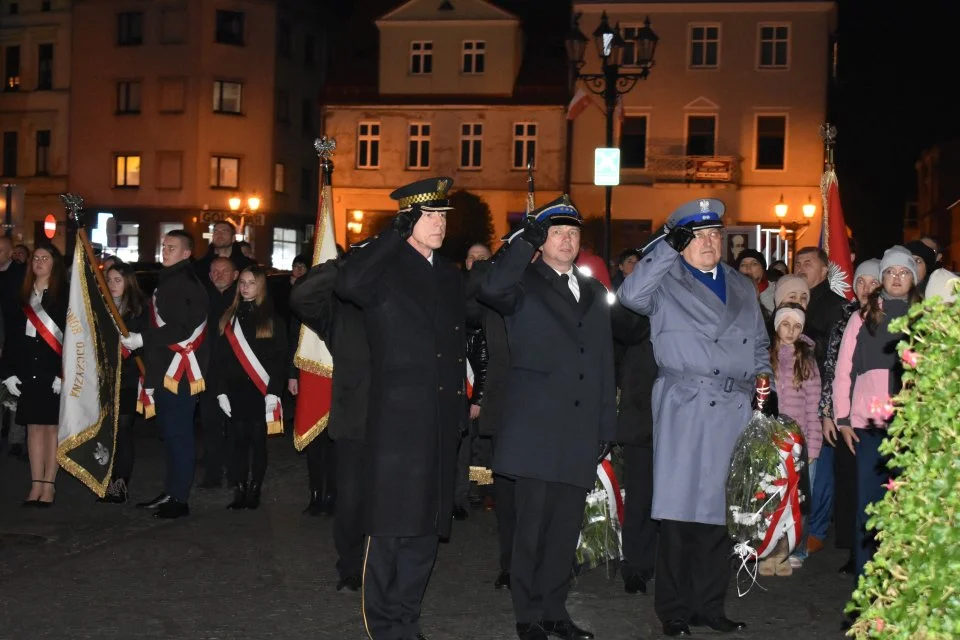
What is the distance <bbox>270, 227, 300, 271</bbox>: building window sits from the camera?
53.2m

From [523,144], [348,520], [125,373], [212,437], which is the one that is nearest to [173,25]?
[523,144]

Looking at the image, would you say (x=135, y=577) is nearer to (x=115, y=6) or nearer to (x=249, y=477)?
(x=249, y=477)

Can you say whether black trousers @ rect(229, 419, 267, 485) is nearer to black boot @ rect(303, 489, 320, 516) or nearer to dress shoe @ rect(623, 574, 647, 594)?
black boot @ rect(303, 489, 320, 516)

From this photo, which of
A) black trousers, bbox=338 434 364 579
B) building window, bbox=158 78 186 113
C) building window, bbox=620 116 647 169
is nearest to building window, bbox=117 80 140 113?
building window, bbox=158 78 186 113

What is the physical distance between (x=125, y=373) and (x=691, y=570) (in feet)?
20.0

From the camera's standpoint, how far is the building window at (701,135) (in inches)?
1801

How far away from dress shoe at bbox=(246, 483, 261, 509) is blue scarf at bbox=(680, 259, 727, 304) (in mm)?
5102

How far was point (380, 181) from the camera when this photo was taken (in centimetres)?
4866

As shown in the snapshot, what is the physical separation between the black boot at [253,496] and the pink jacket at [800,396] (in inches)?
174

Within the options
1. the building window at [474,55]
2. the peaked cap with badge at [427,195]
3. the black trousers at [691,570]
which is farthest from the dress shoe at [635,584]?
the building window at [474,55]

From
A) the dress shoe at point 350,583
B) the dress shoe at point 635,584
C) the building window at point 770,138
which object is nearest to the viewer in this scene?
the dress shoe at point 350,583

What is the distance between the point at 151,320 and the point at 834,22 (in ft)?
128

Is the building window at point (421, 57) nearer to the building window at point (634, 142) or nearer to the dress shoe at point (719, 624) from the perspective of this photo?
the building window at point (634, 142)

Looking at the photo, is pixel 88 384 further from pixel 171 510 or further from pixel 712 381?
pixel 712 381
